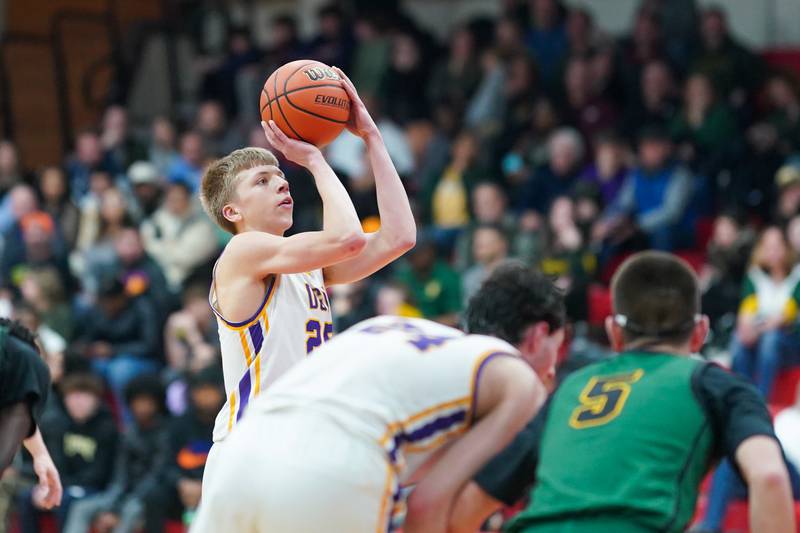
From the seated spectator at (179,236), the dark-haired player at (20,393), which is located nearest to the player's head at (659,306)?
the dark-haired player at (20,393)

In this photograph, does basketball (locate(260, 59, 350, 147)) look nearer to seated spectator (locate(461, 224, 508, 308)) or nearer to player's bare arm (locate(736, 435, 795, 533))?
player's bare arm (locate(736, 435, 795, 533))

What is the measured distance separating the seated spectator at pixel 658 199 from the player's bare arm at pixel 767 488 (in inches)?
334

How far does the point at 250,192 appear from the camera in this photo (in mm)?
5184

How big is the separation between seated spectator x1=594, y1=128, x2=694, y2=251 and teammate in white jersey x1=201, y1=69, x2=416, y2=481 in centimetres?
688

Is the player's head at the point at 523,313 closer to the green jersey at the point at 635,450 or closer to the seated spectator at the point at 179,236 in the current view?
the green jersey at the point at 635,450

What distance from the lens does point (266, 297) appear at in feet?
16.5

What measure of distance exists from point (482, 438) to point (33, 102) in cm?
1503

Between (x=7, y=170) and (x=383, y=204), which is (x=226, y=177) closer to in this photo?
(x=383, y=204)

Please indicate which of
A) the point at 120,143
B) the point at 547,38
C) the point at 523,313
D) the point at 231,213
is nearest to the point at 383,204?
the point at 231,213

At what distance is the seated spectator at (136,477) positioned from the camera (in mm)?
10695

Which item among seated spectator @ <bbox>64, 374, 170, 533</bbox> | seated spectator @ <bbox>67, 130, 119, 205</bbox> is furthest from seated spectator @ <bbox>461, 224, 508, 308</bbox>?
→ seated spectator @ <bbox>67, 130, 119, 205</bbox>

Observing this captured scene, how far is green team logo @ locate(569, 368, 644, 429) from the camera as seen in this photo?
3746 millimetres

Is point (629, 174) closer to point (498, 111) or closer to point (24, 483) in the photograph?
point (498, 111)

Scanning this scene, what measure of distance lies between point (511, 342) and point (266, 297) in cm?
128
